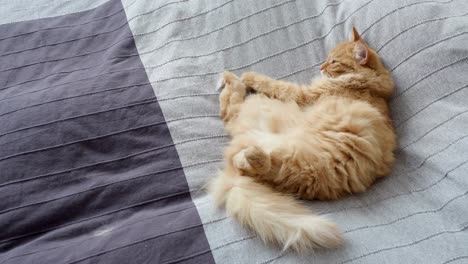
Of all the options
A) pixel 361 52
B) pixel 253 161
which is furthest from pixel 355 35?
pixel 253 161

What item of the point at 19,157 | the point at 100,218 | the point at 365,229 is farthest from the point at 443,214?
the point at 19,157

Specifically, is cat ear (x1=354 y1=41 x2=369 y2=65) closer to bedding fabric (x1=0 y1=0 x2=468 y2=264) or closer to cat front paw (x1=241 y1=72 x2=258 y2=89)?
bedding fabric (x1=0 y1=0 x2=468 y2=264)

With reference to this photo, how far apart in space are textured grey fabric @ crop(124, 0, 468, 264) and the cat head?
4cm

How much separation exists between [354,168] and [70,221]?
779 millimetres

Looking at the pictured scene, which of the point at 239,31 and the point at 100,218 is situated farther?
the point at 239,31

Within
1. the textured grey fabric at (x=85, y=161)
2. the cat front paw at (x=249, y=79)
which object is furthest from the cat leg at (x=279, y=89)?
the textured grey fabric at (x=85, y=161)

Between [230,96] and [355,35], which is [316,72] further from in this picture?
[230,96]

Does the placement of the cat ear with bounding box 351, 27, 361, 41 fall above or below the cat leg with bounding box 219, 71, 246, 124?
above

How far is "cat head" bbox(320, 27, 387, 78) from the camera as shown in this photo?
1.23 metres

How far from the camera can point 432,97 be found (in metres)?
1.08

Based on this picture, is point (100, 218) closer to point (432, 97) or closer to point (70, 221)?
point (70, 221)

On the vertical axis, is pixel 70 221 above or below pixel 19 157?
below

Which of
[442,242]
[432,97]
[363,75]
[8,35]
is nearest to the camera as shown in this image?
[442,242]

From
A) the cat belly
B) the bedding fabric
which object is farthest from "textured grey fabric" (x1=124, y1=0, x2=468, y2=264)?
the cat belly
